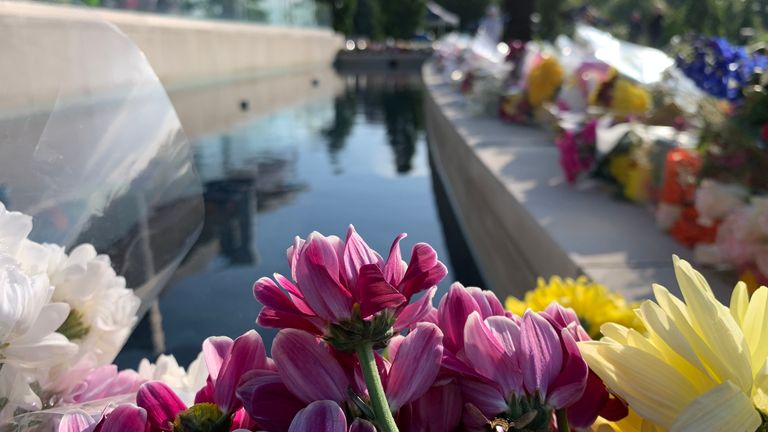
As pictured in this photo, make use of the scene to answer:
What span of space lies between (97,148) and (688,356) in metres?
0.77

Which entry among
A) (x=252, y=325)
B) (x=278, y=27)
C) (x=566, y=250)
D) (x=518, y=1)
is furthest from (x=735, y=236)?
(x=278, y=27)

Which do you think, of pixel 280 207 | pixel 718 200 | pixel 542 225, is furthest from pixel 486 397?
pixel 280 207

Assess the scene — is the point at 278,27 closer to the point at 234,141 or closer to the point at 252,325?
the point at 234,141

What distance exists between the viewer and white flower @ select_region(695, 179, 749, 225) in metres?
3.02

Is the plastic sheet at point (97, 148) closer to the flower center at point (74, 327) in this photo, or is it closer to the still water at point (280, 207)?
the flower center at point (74, 327)

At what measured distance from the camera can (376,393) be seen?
1.96ft

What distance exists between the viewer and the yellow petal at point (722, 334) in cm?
57

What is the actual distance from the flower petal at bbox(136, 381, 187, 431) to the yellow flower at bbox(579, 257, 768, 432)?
332 millimetres

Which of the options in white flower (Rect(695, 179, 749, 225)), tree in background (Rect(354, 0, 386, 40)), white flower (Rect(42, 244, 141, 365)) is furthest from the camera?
tree in background (Rect(354, 0, 386, 40))

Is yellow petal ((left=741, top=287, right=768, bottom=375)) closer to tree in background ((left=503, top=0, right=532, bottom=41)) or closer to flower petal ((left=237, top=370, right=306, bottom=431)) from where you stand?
flower petal ((left=237, top=370, right=306, bottom=431))

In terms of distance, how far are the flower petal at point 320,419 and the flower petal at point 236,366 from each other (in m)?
0.11

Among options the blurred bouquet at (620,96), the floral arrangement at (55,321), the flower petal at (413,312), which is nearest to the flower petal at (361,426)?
the flower petal at (413,312)

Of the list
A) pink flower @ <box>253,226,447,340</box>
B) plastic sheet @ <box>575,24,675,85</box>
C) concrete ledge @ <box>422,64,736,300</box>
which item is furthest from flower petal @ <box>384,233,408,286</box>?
plastic sheet @ <box>575,24,675,85</box>

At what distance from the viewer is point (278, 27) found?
38594 mm
